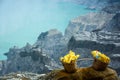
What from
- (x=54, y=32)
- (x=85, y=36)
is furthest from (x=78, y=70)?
(x=54, y=32)

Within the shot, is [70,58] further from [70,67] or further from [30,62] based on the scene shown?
[30,62]

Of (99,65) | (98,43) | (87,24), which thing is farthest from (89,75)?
(87,24)

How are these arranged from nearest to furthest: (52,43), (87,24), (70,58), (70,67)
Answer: (70,58) → (70,67) → (52,43) → (87,24)

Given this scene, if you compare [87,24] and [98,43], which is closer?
[98,43]

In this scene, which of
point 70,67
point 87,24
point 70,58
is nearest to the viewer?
point 70,58

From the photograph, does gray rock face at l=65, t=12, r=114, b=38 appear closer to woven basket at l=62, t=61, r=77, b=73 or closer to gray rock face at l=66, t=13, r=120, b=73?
gray rock face at l=66, t=13, r=120, b=73

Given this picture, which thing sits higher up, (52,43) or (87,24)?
(87,24)

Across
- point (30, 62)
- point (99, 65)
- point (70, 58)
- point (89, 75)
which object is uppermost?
point (70, 58)

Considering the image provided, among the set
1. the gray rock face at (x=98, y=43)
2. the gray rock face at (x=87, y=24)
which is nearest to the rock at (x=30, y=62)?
the gray rock face at (x=98, y=43)

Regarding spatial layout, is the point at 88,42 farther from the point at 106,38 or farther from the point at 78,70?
the point at 78,70

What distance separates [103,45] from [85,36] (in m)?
11.4

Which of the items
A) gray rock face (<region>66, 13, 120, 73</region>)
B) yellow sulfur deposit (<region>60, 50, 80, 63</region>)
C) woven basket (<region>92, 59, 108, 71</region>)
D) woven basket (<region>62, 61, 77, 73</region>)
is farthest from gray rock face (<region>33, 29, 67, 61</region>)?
yellow sulfur deposit (<region>60, 50, 80, 63</region>)

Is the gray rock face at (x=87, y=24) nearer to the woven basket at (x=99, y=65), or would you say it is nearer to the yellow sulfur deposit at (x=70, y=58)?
the woven basket at (x=99, y=65)

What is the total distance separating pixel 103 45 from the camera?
10231cm
